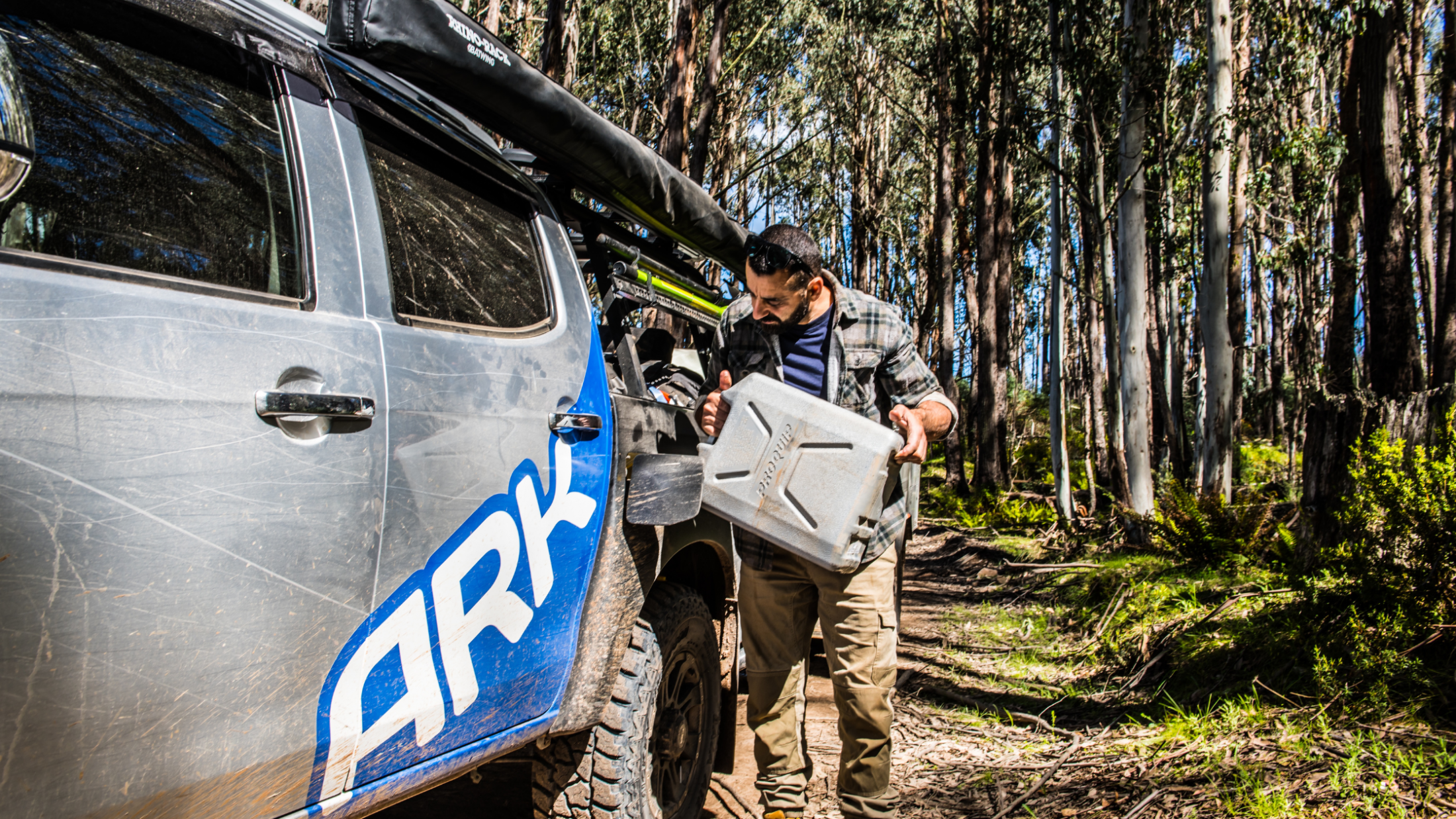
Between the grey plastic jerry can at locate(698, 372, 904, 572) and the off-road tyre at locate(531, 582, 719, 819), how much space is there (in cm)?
38

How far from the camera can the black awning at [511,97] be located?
1802 mm

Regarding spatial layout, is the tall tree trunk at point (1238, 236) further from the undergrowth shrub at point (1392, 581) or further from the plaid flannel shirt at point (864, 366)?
the plaid flannel shirt at point (864, 366)

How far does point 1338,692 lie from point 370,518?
12.1 feet

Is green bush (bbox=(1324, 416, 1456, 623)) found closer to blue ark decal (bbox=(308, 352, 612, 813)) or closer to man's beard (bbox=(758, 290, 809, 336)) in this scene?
man's beard (bbox=(758, 290, 809, 336))

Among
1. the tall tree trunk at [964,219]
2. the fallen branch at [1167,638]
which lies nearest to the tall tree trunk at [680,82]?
the tall tree trunk at [964,219]

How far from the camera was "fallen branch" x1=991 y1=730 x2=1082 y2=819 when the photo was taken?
10.3 ft

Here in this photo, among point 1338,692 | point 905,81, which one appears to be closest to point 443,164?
point 1338,692

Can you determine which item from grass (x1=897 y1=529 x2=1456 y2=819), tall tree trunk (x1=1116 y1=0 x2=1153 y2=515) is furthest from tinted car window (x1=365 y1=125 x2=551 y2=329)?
tall tree trunk (x1=1116 y1=0 x2=1153 y2=515)

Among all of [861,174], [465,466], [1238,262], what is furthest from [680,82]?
[861,174]

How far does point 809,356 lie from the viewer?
293 centimetres

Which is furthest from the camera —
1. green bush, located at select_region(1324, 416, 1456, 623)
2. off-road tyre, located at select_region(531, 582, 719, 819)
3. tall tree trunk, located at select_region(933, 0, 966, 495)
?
tall tree trunk, located at select_region(933, 0, 966, 495)

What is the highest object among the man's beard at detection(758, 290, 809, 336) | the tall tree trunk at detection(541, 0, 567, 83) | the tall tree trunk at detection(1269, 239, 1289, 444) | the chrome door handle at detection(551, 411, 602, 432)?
the tall tree trunk at detection(541, 0, 567, 83)

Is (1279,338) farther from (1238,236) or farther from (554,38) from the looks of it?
(554,38)

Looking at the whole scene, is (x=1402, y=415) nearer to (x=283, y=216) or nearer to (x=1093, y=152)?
(x=283, y=216)
